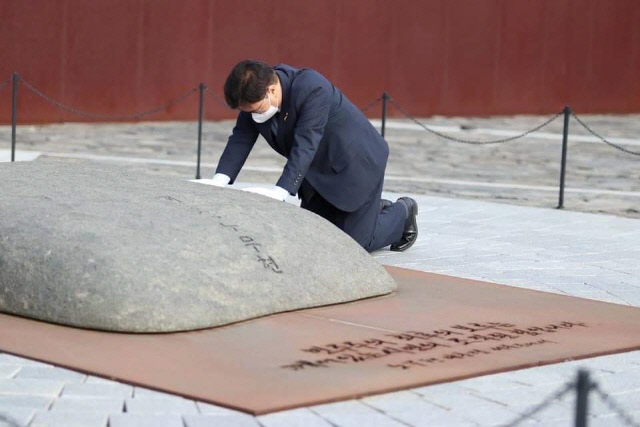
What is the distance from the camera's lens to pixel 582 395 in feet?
8.39

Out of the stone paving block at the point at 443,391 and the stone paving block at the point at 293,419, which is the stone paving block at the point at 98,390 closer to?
the stone paving block at the point at 293,419

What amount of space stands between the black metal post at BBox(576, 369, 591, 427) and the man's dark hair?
3.33 metres

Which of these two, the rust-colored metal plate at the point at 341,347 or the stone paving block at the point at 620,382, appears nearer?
the rust-colored metal plate at the point at 341,347

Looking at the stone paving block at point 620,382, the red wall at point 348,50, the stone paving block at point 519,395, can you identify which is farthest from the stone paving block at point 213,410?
the red wall at point 348,50

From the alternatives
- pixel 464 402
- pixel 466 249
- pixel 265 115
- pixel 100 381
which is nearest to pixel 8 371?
pixel 100 381

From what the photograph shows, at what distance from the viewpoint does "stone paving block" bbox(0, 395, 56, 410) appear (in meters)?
3.69

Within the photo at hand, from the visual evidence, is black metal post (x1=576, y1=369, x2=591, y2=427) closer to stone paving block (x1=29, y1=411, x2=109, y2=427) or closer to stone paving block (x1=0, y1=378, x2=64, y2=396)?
stone paving block (x1=29, y1=411, x2=109, y2=427)

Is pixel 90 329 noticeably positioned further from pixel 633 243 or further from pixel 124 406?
pixel 633 243

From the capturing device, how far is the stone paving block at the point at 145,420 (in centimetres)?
354

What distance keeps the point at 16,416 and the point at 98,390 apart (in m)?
0.36

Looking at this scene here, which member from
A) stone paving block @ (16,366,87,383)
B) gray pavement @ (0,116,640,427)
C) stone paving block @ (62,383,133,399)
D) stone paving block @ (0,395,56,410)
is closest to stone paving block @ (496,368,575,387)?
gray pavement @ (0,116,640,427)

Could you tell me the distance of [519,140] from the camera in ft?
54.2

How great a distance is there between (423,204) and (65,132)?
660 centimetres

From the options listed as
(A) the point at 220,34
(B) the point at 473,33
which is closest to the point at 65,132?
(A) the point at 220,34
